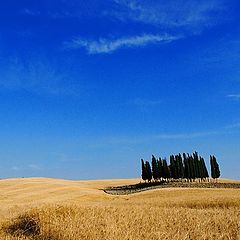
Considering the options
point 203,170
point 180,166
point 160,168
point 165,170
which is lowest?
point 203,170

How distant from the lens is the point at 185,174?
111m

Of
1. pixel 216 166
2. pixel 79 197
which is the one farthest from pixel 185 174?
pixel 79 197

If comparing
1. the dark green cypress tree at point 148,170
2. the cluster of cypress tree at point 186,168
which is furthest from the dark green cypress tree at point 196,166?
the dark green cypress tree at point 148,170

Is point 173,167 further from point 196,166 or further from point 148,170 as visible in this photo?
point 148,170

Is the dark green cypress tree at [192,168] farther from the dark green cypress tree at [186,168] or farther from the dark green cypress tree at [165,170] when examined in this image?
the dark green cypress tree at [165,170]

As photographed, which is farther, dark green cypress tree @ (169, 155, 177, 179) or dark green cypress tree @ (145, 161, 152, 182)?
dark green cypress tree @ (145, 161, 152, 182)

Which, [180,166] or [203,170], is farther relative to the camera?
[203,170]

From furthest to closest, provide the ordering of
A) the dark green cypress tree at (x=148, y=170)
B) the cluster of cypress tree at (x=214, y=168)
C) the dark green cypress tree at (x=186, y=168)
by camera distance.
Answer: the dark green cypress tree at (x=148, y=170) < the cluster of cypress tree at (x=214, y=168) < the dark green cypress tree at (x=186, y=168)

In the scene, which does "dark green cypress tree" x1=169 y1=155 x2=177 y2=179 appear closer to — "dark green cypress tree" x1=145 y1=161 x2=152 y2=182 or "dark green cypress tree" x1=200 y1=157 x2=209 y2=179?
"dark green cypress tree" x1=200 y1=157 x2=209 y2=179

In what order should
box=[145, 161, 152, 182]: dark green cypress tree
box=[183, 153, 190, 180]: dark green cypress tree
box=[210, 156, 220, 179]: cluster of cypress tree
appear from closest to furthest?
box=[183, 153, 190, 180]: dark green cypress tree, box=[210, 156, 220, 179]: cluster of cypress tree, box=[145, 161, 152, 182]: dark green cypress tree

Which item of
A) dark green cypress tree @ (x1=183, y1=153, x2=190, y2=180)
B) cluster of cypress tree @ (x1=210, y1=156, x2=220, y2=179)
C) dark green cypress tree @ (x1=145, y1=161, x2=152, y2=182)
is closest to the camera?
dark green cypress tree @ (x1=183, y1=153, x2=190, y2=180)

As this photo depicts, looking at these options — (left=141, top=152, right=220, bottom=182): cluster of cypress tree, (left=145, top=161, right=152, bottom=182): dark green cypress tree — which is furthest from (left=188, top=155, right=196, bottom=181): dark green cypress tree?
(left=145, top=161, right=152, bottom=182): dark green cypress tree

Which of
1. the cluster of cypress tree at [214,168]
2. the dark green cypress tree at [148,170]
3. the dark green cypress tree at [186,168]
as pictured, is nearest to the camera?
the dark green cypress tree at [186,168]

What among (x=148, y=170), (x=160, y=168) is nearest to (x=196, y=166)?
(x=160, y=168)
